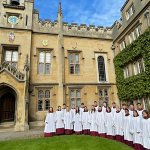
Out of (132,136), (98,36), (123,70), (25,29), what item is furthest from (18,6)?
(132,136)

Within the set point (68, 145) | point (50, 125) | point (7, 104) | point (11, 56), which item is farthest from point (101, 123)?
point (11, 56)

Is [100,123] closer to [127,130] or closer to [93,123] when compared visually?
[93,123]

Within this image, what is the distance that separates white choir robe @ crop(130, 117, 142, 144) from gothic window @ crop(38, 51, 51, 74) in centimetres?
1203

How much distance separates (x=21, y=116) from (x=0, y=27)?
907cm

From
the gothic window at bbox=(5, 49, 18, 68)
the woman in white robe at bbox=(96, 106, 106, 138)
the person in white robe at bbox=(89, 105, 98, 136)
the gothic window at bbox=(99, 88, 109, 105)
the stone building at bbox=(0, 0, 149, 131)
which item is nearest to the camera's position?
the woman in white robe at bbox=(96, 106, 106, 138)

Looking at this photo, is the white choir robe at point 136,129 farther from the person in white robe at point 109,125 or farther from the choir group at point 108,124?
the person in white robe at point 109,125

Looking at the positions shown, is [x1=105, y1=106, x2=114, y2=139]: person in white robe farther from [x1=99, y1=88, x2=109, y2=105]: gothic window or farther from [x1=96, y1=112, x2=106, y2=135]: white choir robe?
[x1=99, y1=88, x2=109, y2=105]: gothic window

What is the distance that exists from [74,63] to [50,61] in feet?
9.03

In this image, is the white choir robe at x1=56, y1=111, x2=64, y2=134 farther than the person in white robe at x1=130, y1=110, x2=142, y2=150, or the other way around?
the white choir robe at x1=56, y1=111, x2=64, y2=134

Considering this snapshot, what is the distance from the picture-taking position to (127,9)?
18.9 m

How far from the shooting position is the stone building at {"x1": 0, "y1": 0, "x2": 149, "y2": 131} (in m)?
17.1

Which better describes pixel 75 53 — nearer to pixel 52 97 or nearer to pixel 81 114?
pixel 52 97

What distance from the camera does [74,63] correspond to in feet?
65.7

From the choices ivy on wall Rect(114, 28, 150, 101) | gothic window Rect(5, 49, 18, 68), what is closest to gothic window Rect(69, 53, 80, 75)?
ivy on wall Rect(114, 28, 150, 101)
